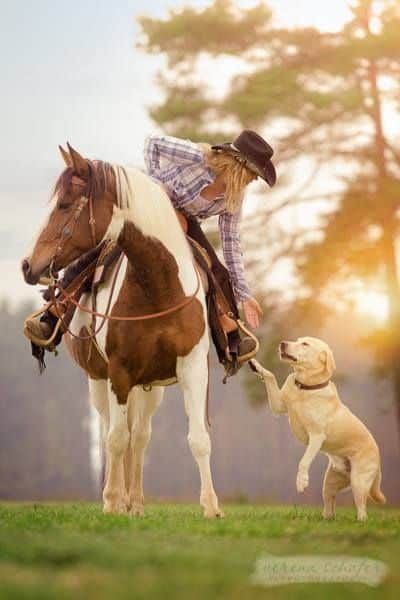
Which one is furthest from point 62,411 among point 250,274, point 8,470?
point 250,274

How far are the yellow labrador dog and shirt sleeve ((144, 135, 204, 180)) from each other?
1914mm

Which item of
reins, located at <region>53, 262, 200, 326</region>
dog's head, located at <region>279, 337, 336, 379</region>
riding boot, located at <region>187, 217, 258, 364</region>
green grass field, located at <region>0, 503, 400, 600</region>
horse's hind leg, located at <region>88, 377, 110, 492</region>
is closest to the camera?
green grass field, located at <region>0, 503, 400, 600</region>

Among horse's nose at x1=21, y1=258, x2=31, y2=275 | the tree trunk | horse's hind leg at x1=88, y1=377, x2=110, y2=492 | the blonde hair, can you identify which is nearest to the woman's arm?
the blonde hair

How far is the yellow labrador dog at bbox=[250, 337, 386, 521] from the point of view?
28.8 ft

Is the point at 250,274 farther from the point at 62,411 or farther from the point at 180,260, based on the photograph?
the point at 62,411

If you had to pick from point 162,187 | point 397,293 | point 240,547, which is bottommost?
point 240,547

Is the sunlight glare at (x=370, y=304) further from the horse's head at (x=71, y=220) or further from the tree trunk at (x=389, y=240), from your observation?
the horse's head at (x=71, y=220)

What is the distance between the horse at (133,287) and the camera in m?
7.17

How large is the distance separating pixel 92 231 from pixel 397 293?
13.2m

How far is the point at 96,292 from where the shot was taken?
8.09 m

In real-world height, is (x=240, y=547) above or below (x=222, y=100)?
below

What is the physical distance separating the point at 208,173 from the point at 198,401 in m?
1.70

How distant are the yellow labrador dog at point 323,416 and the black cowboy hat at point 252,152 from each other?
1629 mm

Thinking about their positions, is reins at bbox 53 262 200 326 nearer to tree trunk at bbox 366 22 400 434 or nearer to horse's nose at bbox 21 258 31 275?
horse's nose at bbox 21 258 31 275
